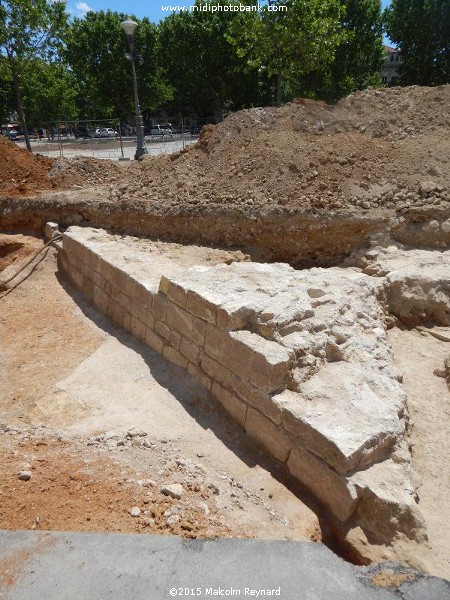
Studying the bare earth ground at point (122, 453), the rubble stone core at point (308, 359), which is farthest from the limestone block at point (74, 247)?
the bare earth ground at point (122, 453)

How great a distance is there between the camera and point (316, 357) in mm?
3826

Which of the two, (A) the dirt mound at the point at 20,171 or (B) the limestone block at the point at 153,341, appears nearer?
(B) the limestone block at the point at 153,341

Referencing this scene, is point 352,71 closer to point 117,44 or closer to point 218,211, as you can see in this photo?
point 117,44

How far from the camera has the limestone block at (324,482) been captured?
9.66 feet

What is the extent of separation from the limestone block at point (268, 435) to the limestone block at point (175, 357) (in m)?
1.14

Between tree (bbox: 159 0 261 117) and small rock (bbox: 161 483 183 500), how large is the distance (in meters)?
27.3

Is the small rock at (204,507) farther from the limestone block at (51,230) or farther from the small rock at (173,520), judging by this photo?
the limestone block at (51,230)

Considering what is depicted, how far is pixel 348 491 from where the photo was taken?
2.92 meters

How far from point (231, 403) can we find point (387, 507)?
1.59 meters

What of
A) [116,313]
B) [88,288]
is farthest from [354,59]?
[116,313]

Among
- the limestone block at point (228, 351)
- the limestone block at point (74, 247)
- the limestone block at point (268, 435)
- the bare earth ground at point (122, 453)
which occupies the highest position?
the limestone block at point (74, 247)

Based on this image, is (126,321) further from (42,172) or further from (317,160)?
(42,172)

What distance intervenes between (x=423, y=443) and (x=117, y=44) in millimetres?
34614

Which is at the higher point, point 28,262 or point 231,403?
point 28,262
